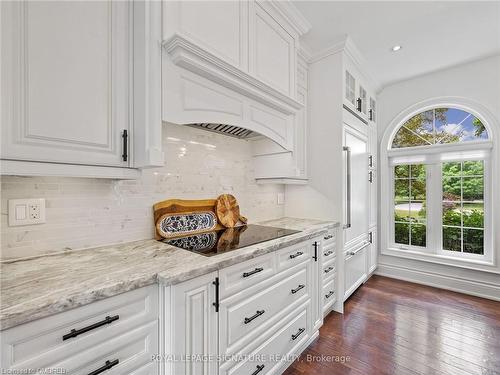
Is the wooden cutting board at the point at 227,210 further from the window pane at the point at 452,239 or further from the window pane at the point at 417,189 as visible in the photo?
the window pane at the point at 452,239

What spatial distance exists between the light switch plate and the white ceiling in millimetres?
2235

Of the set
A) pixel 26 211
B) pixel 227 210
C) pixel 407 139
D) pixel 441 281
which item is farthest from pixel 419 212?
pixel 26 211

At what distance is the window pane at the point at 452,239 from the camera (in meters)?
3.07

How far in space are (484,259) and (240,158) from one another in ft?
10.8

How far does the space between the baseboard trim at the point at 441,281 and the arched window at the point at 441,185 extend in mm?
277

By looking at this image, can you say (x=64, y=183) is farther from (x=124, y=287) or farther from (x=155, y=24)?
(x=155, y=24)

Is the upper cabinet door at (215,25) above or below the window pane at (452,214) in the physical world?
above

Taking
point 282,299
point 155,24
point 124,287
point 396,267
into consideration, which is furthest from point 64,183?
point 396,267

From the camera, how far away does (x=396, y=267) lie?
3391 mm

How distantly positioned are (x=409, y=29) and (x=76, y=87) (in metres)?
2.79

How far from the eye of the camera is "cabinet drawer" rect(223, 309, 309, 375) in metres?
1.31

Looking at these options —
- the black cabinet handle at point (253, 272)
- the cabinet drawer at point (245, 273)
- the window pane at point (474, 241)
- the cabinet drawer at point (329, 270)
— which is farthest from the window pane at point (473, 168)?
the black cabinet handle at point (253, 272)

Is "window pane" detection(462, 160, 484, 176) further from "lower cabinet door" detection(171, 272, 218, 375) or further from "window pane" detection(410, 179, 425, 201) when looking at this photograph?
"lower cabinet door" detection(171, 272, 218, 375)

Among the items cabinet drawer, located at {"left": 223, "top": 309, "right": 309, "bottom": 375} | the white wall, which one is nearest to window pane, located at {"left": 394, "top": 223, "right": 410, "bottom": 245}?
the white wall
